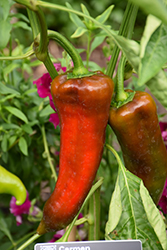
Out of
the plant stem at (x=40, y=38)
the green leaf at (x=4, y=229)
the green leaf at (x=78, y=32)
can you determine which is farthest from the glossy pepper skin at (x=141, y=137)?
the green leaf at (x=4, y=229)

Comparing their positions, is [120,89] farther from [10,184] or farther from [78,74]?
[10,184]

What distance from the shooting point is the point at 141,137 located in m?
0.50

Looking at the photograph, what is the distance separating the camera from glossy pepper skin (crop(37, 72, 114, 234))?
1.47 feet

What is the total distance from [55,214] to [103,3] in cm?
239

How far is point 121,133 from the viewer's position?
0.50 meters

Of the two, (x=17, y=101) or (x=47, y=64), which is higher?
(x=47, y=64)

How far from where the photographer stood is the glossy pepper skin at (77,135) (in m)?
0.45

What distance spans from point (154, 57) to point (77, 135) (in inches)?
7.0

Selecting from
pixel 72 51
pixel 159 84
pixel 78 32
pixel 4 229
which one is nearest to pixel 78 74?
pixel 72 51

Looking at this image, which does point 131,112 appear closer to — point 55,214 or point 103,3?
point 55,214

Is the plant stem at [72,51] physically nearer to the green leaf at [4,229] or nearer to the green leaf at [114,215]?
the green leaf at [114,215]

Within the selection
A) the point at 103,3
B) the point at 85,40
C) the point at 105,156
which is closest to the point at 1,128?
the point at 105,156

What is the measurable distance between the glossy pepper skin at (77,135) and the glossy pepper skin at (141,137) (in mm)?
31

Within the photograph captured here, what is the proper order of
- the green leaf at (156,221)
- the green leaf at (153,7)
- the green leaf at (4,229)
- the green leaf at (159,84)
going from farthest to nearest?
the green leaf at (4,229)
the green leaf at (156,221)
the green leaf at (159,84)
the green leaf at (153,7)
